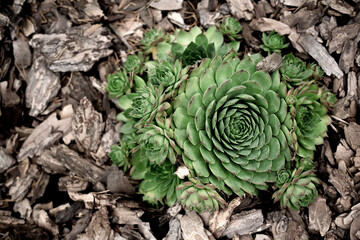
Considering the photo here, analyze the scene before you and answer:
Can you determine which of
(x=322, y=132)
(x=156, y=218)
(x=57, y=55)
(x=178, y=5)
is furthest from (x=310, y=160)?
(x=57, y=55)

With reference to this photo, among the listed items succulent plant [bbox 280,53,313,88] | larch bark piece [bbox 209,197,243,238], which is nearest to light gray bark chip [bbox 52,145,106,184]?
larch bark piece [bbox 209,197,243,238]

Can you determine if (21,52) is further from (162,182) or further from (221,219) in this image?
(221,219)

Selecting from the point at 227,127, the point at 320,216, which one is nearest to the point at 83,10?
the point at 227,127

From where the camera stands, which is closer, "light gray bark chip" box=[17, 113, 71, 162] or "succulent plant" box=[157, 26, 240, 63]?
"succulent plant" box=[157, 26, 240, 63]

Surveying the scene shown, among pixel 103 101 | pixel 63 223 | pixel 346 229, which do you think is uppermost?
pixel 103 101

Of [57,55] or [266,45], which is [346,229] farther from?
[57,55]

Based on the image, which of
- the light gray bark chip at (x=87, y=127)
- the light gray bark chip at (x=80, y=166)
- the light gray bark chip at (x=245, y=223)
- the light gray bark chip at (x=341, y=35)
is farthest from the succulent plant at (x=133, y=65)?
the light gray bark chip at (x=341, y=35)

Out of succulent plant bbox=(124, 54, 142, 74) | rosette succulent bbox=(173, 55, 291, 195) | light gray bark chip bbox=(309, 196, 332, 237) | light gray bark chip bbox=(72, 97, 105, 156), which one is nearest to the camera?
rosette succulent bbox=(173, 55, 291, 195)

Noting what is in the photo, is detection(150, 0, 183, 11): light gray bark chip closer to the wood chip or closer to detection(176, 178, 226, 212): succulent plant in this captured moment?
detection(176, 178, 226, 212): succulent plant
